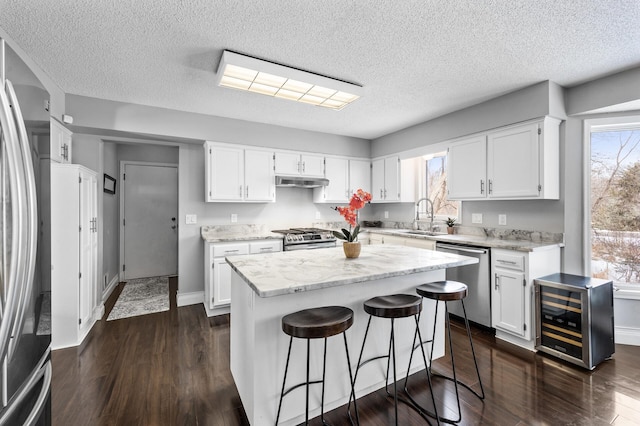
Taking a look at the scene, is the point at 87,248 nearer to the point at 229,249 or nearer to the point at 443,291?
the point at 229,249

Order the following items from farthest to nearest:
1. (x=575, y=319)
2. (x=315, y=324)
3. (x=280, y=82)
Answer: (x=280, y=82) → (x=575, y=319) → (x=315, y=324)

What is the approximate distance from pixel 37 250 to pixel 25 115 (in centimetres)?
37

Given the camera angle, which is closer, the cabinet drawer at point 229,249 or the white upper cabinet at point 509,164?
the white upper cabinet at point 509,164

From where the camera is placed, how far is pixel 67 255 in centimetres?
277

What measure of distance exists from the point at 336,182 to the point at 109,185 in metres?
3.46

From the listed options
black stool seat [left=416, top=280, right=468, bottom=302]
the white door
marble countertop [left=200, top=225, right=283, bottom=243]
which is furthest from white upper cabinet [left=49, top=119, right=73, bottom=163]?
black stool seat [left=416, top=280, right=468, bottom=302]

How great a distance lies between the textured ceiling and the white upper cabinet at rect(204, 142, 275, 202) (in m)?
0.88

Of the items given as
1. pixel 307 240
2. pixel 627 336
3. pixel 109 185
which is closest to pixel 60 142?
pixel 109 185

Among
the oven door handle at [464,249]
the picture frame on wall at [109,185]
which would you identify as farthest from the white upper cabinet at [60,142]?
the oven door handle at [464,249]

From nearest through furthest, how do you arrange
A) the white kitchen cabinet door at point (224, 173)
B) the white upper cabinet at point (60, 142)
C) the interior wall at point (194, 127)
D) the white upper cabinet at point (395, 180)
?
1. the white upper cabinet at point (60, 142)
2. the interior wall at point (194, 127)
3. the white kitchen cabinet door at point (224, 173)
4. the white upper cabinet at point (395, 180)

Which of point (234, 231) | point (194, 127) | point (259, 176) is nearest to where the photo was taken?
point (194, 127)

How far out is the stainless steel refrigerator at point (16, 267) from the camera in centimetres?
71

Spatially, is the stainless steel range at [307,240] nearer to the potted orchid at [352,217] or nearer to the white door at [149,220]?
the potted orchid at [352,217]

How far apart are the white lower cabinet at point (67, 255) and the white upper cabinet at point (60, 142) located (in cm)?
20
